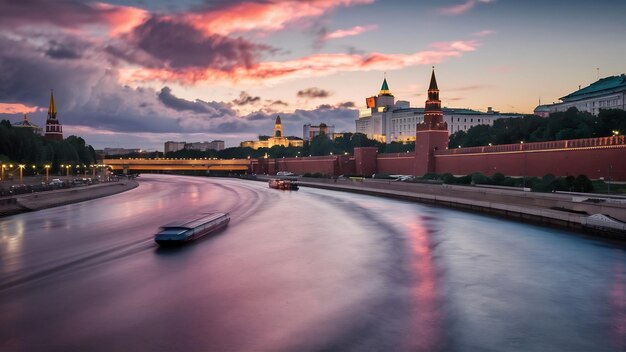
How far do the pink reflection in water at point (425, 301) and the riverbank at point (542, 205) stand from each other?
1047 cm

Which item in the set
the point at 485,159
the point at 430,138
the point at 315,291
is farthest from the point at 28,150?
the point at 315,291

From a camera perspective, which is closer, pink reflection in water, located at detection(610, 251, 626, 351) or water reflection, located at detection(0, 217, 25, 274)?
pink reflection in water, located at detection(610, 251, 626, 351)

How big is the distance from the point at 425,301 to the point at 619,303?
20.8 ft

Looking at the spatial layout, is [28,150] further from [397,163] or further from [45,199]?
[397,163]

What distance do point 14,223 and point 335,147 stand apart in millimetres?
135482

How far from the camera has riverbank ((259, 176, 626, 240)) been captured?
99.2 feet

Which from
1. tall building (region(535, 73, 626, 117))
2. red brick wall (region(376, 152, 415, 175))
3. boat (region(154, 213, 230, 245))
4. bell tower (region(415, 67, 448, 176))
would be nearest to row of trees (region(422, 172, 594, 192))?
bell tower (region(415, 67, 448, 176))

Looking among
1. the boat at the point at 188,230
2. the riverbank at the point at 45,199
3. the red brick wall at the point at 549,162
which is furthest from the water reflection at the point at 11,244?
the red brick wall at the point at 549,162

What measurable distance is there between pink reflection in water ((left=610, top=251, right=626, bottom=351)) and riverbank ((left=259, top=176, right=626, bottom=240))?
641 centimetres

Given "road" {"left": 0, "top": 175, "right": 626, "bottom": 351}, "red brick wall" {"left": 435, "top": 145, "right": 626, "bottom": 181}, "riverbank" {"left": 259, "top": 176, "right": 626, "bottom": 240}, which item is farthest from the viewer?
"red brick wall" {"left": 435, "top": 145, "right": 626, "bottom": 181}

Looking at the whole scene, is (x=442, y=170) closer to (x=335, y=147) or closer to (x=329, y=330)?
(x=329, y=330)

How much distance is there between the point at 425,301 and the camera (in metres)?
16.9

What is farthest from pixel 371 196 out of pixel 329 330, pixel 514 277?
pixel 329 330

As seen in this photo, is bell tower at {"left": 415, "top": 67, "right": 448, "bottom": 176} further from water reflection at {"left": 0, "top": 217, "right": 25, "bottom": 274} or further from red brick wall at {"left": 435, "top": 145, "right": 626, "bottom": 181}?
water reflection at {"left": 0, "top": 217, "right": 25, "bottom": 274}
